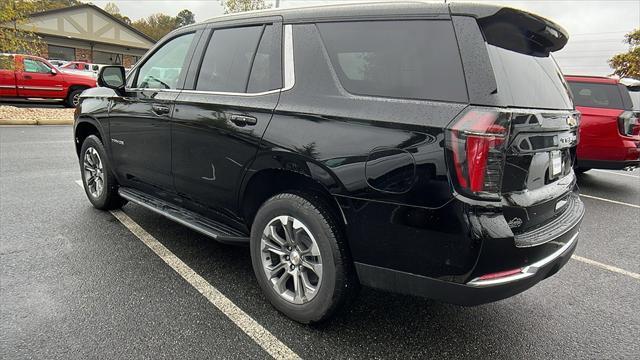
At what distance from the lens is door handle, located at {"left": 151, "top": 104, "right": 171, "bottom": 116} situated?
3.33m

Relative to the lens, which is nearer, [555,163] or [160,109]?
[555,163]

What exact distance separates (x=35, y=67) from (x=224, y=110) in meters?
14.1

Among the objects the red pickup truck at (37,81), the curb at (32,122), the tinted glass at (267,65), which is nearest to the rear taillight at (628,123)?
the tinted glass at (267,65)

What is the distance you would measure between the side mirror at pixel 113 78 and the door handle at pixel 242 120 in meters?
1.70

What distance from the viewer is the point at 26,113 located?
12539 millimetres

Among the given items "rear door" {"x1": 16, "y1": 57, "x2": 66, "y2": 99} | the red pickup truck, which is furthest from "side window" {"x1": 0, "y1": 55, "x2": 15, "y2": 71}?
"rear door" {"x1": 16, "y1": 57, "x2": 66, "y2": 99}

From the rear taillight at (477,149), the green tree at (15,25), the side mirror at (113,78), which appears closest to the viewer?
the rear taillight at (477,149)

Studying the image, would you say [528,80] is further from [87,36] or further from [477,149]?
[87,36]

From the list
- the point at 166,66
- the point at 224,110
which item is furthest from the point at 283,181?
the point at 166,66

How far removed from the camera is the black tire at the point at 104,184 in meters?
4.24

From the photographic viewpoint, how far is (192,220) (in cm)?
321

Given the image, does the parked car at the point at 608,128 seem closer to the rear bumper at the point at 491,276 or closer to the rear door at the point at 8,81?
the rear bumper at the point at 491,276

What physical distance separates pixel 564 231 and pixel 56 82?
16.0 metres

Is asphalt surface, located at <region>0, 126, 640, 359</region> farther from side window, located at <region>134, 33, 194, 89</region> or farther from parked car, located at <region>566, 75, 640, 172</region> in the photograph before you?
parked car, located at <region>566, 75, 640, 172</region>
